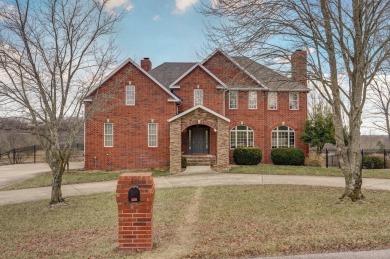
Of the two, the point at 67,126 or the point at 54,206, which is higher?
the point at 67,126

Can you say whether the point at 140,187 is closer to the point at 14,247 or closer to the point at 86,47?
the point at 14,247

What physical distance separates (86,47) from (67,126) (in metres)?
2.71

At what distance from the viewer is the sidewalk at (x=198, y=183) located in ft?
40.3

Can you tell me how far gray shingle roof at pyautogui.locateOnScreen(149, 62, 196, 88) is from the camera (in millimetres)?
24444

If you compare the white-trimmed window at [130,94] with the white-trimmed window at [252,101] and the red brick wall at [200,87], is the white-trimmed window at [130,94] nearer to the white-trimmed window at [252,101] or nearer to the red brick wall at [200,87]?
the red brick wall at [200,87]

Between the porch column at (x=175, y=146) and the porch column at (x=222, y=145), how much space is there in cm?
240

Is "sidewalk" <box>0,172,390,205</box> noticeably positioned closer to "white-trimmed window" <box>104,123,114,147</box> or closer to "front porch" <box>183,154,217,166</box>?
"front porch" <box>183,154,217,166</box>

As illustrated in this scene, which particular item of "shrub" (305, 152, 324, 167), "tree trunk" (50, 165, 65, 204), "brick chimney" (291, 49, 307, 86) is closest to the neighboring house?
"shrub" (305, 152, 324, 167)

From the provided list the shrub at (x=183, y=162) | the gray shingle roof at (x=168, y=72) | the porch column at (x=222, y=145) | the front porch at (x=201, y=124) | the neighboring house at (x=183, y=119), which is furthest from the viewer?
the gray shingle roof at (x=168, y=72)

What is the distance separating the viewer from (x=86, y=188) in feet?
44.7

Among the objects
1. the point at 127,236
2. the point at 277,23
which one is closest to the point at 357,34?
the point at 277,23

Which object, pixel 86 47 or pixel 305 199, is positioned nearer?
pixel 305 199

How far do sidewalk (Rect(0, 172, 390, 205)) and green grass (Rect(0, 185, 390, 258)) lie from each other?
1.58 metres

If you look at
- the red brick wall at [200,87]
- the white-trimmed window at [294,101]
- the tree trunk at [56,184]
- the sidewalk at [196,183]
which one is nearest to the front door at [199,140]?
the red brick wall at [200,87]
